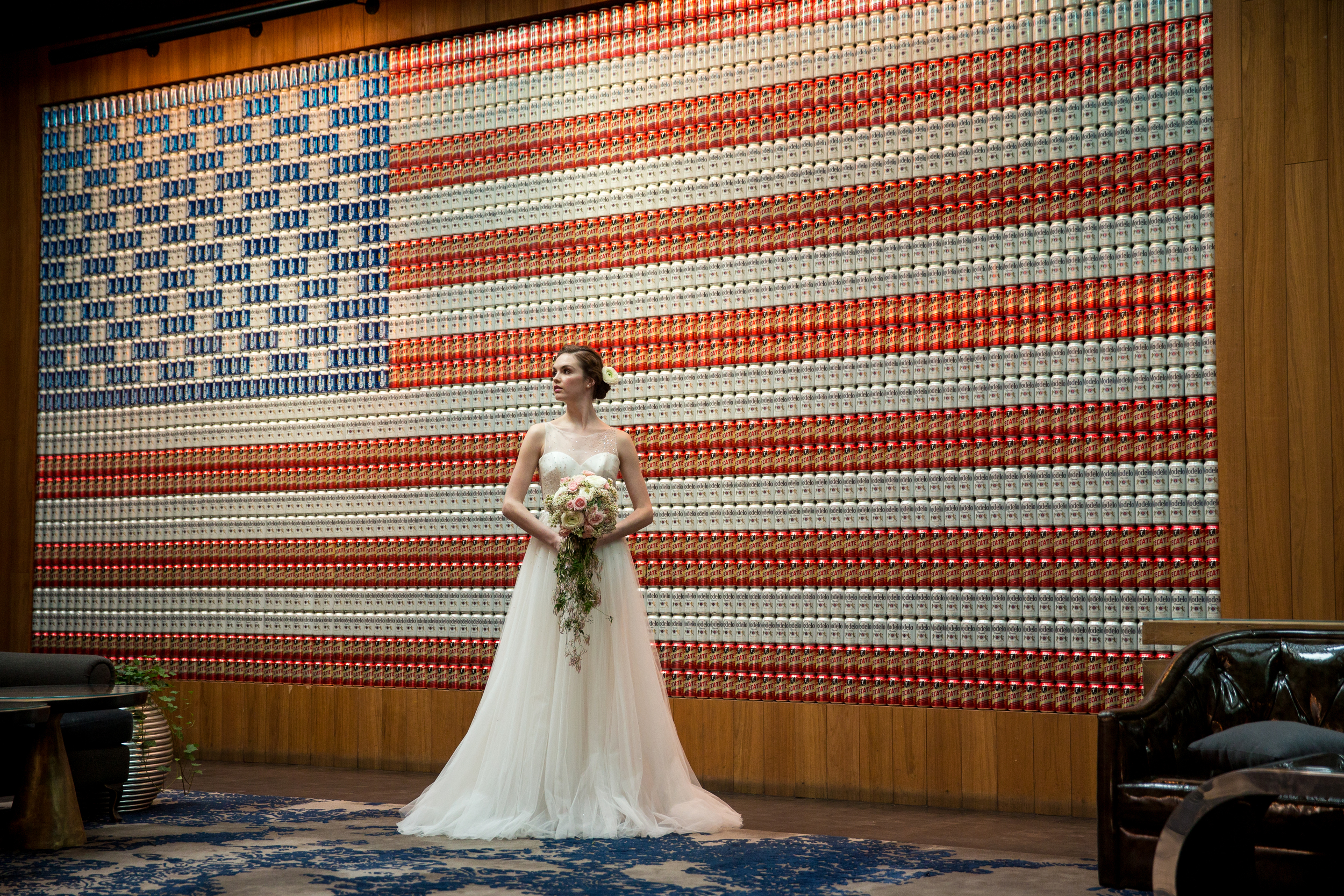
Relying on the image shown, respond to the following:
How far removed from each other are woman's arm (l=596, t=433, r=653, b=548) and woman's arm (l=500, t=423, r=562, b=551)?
0.23 metres

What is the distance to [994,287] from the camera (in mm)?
6246

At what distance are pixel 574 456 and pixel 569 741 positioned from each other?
1167 mm

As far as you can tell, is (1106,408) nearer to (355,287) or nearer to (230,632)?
(355,287)

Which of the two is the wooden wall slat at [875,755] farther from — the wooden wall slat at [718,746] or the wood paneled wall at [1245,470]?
the wooden wall slat at [718,746]

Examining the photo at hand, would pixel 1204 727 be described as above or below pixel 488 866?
above

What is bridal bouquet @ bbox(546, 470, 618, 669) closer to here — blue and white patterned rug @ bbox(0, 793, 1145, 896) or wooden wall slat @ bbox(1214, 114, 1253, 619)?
blue and white patterned rug @ bbox(0, 793, 1145, 896)

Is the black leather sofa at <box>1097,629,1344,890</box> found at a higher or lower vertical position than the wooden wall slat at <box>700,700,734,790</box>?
higher

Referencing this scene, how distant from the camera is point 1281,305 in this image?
5.67m

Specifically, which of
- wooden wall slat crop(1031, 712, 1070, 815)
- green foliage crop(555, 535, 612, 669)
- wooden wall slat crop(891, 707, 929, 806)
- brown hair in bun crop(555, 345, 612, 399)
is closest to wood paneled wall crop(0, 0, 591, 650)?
brown hair in bun crop(555, 345, 612, 399)

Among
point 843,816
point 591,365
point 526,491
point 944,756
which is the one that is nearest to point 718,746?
point 843,816

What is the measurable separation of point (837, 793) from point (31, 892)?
3.52m

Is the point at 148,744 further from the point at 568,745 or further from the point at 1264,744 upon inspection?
the point at 1264,744

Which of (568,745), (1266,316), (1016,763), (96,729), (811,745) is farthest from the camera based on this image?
(811,745)

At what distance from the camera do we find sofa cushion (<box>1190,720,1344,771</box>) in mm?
3955
